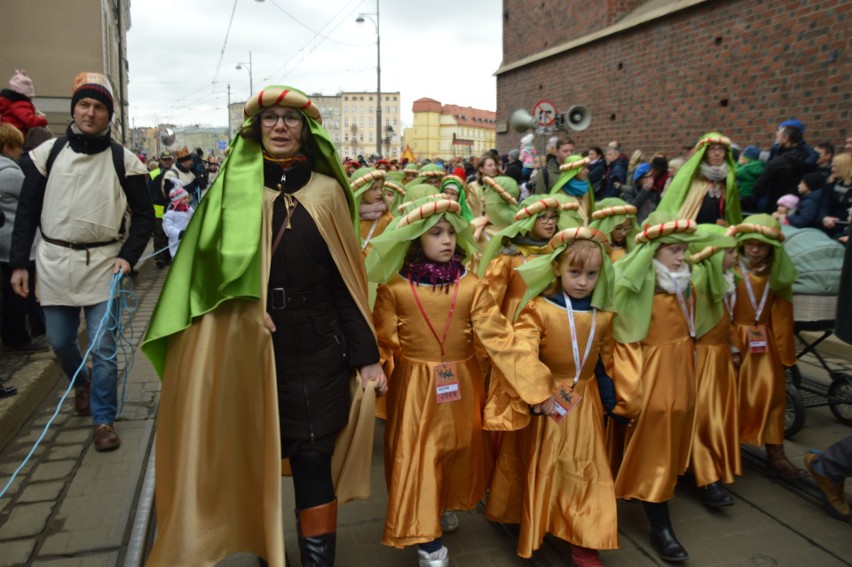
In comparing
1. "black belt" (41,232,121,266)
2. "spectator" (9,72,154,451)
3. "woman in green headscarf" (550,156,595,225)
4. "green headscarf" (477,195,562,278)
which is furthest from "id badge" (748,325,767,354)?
"black belt" (41,232,121,266)

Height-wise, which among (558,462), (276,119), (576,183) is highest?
(276,119)

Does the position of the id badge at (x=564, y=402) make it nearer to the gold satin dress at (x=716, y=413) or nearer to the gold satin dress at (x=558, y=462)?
the gold satin dress at (x=558, y=462)

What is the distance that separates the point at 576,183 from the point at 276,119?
507cm

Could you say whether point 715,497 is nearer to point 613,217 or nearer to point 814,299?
point 814,299

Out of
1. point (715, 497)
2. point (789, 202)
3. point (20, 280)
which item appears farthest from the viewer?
point (789, 202)

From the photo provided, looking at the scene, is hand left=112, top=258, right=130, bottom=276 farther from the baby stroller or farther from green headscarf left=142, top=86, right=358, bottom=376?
the baby stroller

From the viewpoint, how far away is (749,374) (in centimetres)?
456

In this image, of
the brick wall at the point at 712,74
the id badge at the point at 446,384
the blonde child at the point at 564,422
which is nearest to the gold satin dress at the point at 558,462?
the blonde child at the point at 564,422

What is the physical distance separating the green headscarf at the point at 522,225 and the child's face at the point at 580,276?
103 cm

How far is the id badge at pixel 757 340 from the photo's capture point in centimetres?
453

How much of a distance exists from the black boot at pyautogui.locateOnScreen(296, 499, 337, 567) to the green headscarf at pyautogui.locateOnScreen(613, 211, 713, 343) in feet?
6.29

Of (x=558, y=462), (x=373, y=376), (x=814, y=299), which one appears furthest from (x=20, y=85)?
(x=814, y=299)

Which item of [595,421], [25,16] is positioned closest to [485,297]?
[595,421]

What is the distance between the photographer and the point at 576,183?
7402 mm
